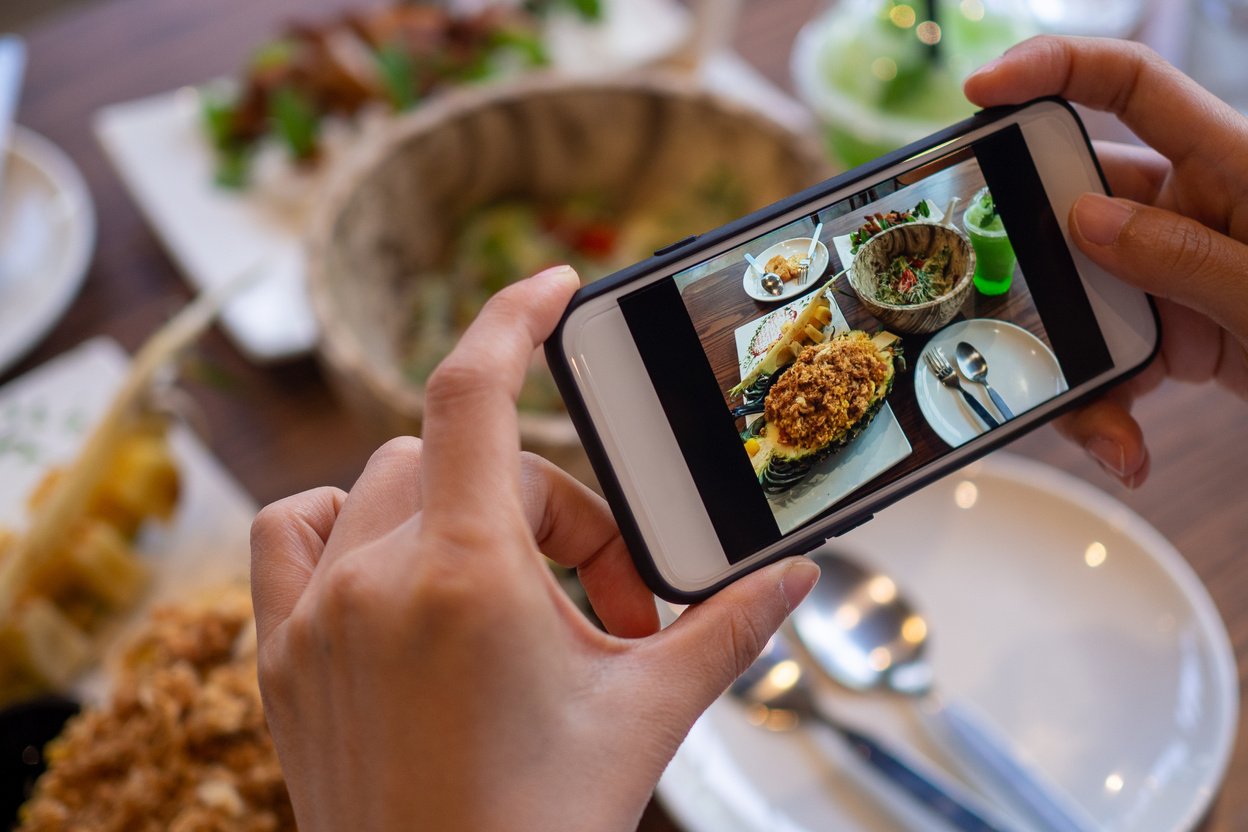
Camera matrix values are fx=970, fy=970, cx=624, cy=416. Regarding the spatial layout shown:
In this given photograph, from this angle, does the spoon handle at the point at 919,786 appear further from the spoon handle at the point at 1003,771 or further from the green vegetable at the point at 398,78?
the green vegetable at the point at 398,78

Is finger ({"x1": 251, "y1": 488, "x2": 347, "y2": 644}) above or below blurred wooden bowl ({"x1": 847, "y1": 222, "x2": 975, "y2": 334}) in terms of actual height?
above

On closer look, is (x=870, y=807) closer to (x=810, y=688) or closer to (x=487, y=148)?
(x=810, y=688)

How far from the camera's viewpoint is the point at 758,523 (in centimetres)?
48

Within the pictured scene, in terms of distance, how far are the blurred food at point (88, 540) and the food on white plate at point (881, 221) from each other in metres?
0.52

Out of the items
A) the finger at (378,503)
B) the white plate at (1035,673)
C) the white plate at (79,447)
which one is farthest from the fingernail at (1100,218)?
the white plate at (79,447)

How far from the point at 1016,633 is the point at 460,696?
1.51 feet

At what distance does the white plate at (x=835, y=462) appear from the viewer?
19.0 inches

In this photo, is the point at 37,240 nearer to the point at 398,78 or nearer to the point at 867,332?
the point at 398,78

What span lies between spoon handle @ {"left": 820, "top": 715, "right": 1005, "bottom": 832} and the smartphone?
0.20 metres

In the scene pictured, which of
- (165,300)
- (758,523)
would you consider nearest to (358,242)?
(165,300)

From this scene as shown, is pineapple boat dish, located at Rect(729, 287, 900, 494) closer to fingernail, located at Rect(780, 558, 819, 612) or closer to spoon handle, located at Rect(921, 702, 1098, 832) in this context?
fingernail, located at Rect(780, 558, 819, 612)

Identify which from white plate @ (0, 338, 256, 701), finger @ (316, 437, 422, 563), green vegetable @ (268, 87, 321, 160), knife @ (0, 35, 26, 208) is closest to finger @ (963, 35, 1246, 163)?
finger @ (316, 437, 422, 563)

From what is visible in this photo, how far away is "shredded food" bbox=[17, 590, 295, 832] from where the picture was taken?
0.54 metres

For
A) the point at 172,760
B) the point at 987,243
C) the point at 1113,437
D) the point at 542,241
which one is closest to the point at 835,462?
the point at 987,243
